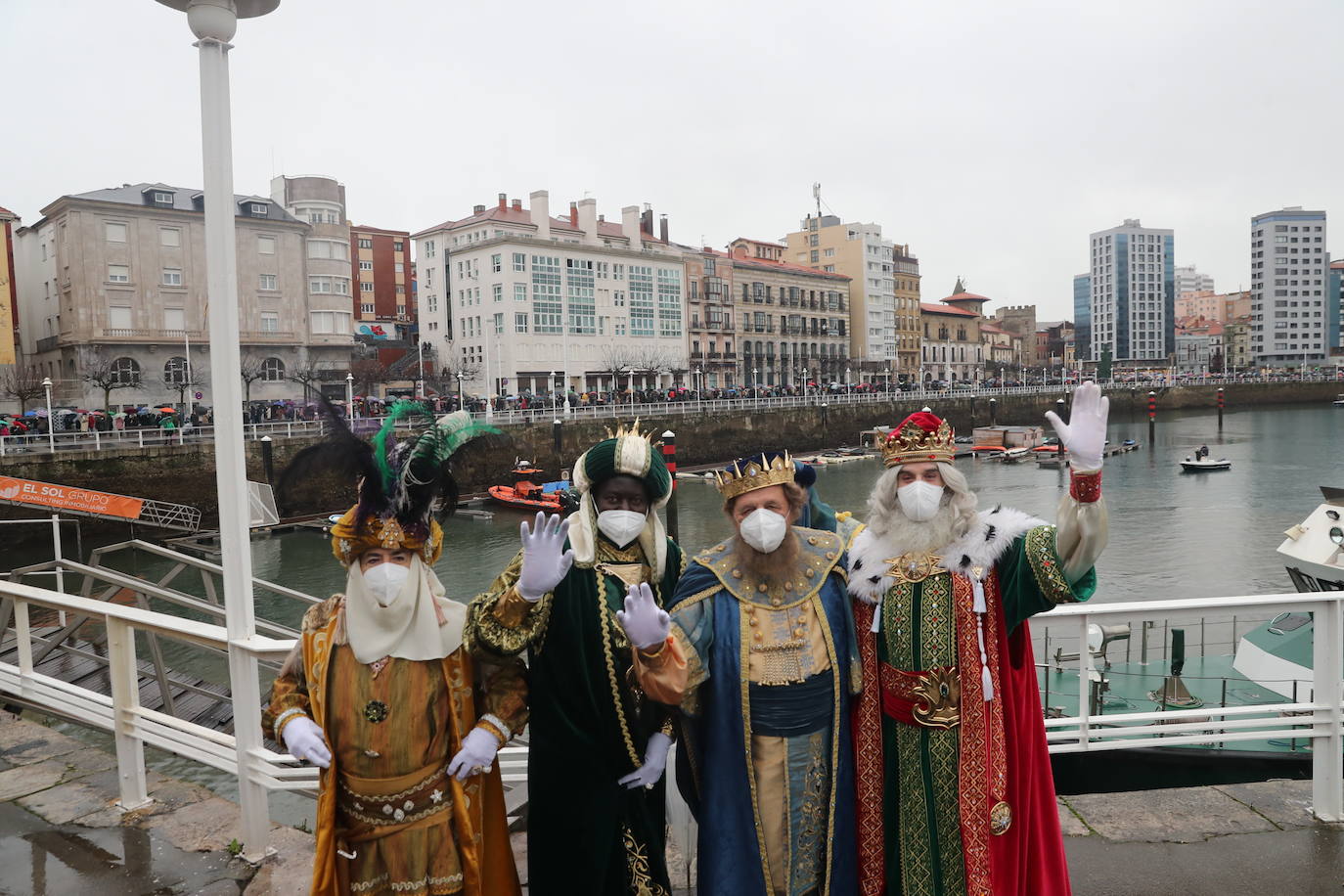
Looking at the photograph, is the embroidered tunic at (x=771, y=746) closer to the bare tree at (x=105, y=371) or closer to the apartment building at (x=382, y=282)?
the bare tree at (x=105, y=371)

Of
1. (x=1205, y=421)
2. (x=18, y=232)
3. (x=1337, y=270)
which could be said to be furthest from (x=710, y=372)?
(x=1337, y=270)

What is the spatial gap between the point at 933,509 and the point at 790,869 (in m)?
1.13

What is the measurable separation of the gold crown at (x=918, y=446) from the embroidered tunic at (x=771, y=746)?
0.54 metres

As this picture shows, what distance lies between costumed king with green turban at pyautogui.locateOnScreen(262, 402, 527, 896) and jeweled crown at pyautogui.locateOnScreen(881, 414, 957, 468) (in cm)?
131

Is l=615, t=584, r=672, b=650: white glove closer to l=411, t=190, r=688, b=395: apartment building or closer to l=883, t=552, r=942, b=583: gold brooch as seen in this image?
l=883, t=552, r=942, b=583: gold brooch

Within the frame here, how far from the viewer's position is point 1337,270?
12325 centimetres

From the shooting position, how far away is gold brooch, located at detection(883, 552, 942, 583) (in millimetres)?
2621

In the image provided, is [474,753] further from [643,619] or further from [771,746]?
[771,746]

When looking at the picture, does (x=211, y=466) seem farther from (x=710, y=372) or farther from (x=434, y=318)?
(x=710, y=372)

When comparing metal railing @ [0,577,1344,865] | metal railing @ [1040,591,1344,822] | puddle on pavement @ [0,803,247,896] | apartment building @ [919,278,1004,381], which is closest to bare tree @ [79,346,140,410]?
metal railing @ [0,577,1344,865]

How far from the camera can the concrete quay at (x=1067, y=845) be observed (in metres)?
2.98

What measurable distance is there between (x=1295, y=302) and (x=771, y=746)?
148638 mm

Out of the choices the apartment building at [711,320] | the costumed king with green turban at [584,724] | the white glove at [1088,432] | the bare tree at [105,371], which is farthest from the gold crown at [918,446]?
the apartment building at [711,320]

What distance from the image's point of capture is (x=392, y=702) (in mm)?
2506
